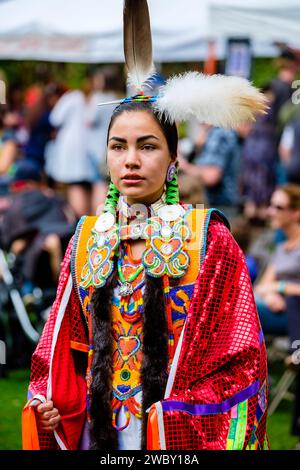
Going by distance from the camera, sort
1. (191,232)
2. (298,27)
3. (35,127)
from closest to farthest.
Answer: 1. (191,232)
2. (298,27)
3. (35,127)

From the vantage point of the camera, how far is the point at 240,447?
2762 millimetres

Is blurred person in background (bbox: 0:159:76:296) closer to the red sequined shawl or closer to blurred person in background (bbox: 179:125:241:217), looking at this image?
blurred person in background (bbox: 179:125:241:217)

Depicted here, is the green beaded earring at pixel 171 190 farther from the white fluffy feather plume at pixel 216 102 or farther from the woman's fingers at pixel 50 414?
the woman's fingers at pixel 50 414

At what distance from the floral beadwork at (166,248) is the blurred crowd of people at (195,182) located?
189 centimetres

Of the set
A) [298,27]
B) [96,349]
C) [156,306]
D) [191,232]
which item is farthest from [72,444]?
[298,27]

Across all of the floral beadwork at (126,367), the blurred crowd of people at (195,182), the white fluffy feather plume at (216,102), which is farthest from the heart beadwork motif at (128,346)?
the blurred crowd of people at (195,182)

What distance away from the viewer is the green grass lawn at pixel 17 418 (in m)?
5.40

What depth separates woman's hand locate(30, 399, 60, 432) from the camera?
2908mm

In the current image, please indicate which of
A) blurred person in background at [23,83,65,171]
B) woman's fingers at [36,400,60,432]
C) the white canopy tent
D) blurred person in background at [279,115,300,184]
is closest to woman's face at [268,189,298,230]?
blurred person in background at [279,115,300,184]

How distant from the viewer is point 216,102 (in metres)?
2.95

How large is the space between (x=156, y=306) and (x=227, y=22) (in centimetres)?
577

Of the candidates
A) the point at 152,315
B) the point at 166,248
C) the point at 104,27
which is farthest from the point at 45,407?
the point at 104,27

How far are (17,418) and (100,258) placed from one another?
324 cm
